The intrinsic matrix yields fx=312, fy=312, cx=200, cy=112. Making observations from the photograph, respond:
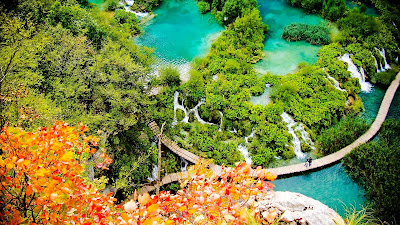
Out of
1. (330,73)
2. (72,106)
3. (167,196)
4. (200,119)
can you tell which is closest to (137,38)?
(200,119)

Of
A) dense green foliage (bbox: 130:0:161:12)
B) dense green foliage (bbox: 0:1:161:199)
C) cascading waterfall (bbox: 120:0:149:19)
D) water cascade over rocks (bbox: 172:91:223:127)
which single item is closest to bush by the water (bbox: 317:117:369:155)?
water cascade over rocks (bbox: 172:91:223:127)

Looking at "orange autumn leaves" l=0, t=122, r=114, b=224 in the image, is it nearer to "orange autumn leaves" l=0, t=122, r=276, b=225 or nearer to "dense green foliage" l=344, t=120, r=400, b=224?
"orange autumn leaves" l=0, t=122, r=276, b=225

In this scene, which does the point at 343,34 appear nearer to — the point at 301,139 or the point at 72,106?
the point at 301,139

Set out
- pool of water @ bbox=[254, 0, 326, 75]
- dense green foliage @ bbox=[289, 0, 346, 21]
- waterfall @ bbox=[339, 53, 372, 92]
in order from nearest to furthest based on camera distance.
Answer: waterfall @ bbox=[339, 53, 372, 92] → pool of water @ bbox=[254, 0, 326, 75] → dense green foliage @ bbox=[289, 0, 346, 21]

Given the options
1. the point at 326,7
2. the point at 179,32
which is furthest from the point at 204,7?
the point at 326,7

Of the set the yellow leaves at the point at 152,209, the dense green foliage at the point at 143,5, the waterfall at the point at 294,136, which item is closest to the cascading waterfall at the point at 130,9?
the dense green foliage at the point at 143,5

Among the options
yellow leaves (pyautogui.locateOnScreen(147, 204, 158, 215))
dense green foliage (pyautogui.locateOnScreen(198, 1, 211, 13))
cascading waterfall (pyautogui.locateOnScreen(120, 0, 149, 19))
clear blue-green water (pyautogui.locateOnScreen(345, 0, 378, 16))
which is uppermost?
yellow leaves (pyautogui.locateOnScreen(147, 204, 158, 215))
